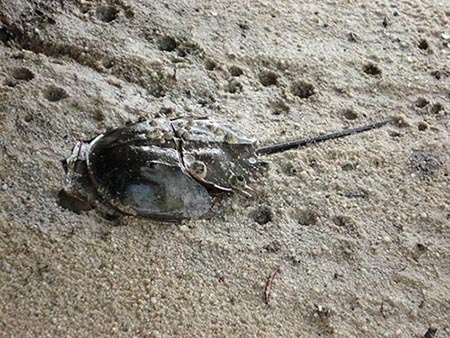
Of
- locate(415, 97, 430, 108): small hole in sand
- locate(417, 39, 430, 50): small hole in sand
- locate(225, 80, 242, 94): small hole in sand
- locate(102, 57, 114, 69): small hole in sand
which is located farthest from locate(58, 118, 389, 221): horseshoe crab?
locate(417, 39, 430, 50): small hole in sand

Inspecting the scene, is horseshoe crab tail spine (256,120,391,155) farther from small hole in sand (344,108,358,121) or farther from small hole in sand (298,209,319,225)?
small hole in sand (298,209,319,225)

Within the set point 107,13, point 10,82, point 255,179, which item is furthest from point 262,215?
point 107,13

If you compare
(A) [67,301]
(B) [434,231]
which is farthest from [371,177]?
(A) [67,301]

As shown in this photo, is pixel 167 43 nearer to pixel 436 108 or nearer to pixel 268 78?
pixel 268 78

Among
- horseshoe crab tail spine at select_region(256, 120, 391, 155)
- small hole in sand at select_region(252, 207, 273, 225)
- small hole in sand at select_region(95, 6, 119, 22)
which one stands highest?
small hole in sand at select_region(95, 6, 119, 22)

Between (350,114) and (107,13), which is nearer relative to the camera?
(350,114)

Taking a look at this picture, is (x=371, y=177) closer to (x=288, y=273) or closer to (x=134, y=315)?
(x=288, y=273)
